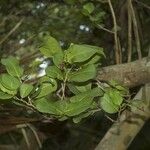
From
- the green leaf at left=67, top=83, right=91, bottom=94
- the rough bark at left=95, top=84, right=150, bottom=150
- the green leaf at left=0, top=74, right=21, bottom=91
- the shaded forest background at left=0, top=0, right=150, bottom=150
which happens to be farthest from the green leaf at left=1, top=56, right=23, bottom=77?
the shaded forest background at left=0, top=0, right=150, bottom=150

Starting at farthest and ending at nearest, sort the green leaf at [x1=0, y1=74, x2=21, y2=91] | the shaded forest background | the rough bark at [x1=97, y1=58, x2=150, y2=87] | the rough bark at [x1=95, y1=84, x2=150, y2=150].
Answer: the shaded forest background → the rough bark at [x1=95, y1=84, x2=150, y2=150] → the rough bark at [x1=97, y1=58, x2=150, y2=87] → the green leaf at [x1=0, y1=74, x2=21, y2=91]

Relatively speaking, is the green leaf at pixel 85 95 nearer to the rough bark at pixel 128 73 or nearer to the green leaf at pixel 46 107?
the green leaf at pixel 46 107

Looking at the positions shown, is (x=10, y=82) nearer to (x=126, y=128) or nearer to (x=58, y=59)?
(x=58, y=59)

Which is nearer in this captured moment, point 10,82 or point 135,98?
point 10,82

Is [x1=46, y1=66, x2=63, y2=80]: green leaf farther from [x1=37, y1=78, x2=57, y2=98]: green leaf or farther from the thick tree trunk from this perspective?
the thick tree trunk

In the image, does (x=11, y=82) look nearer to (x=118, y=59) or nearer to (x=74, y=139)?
(x=118, y=59)

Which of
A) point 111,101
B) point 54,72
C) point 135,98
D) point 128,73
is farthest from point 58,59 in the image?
point 135,98
